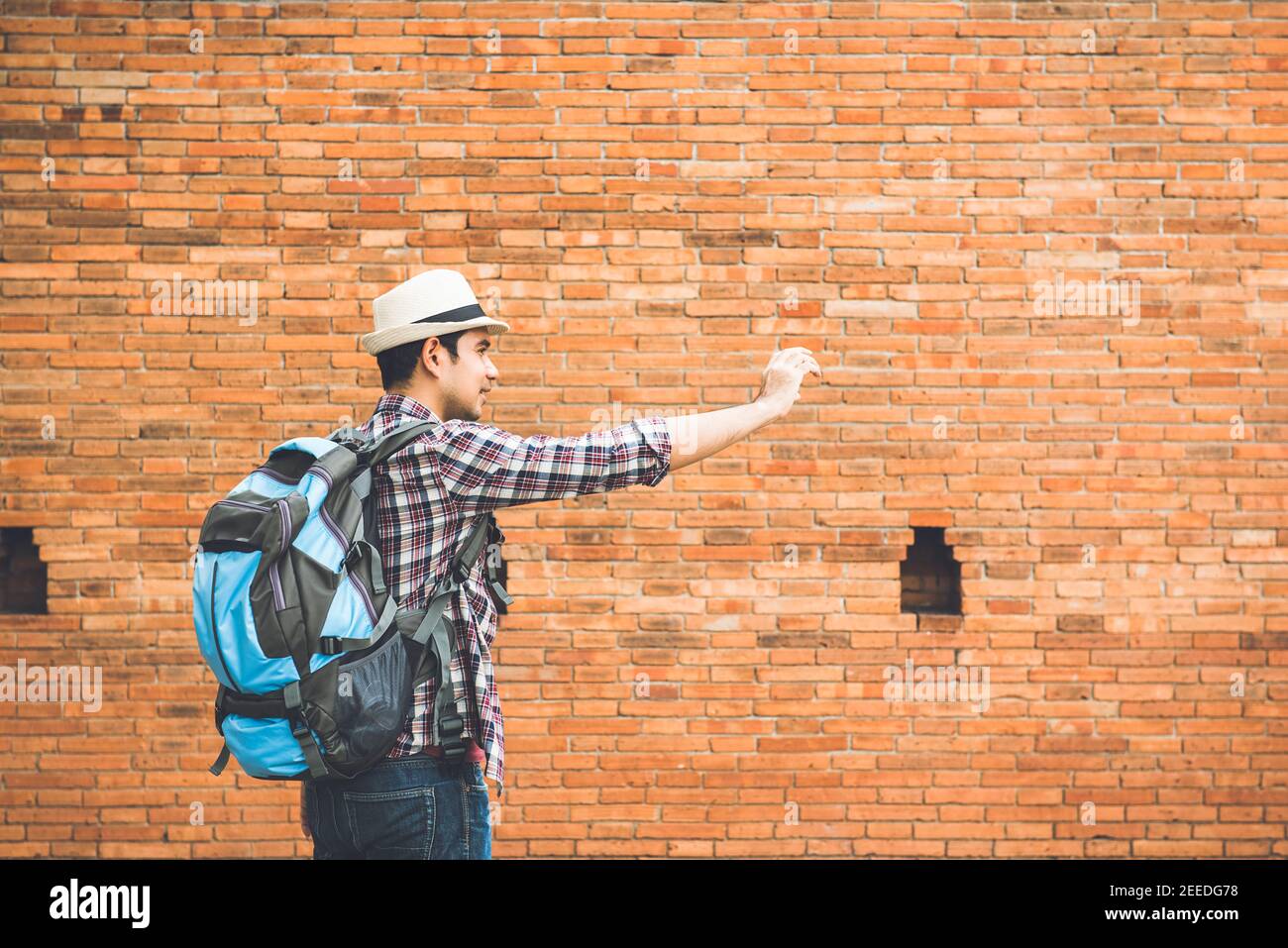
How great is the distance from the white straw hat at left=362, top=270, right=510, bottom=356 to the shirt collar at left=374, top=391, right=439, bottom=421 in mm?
117

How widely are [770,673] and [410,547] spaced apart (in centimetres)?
269

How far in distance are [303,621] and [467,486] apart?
43cm

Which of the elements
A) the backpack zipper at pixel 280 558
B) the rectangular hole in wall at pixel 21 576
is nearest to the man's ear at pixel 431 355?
the backpack zipper at pixel 280 558

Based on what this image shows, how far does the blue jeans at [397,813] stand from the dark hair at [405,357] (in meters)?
0.85

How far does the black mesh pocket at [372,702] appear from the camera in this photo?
193cm

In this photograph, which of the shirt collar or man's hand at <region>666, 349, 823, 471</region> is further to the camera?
the shirt collar

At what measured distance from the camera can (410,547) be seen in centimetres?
208

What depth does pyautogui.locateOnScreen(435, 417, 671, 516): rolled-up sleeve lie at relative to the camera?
6.59ft

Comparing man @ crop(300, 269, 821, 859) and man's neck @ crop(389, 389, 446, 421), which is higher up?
man's neck @ crop(389, 389, 446, 421)

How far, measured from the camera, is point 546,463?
2.02 metres

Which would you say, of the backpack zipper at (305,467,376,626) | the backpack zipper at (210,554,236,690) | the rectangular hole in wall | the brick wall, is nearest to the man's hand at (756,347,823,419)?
the backpack zipper at (305,467,376,626)

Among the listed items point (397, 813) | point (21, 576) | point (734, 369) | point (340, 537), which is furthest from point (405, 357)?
point (21, 576)

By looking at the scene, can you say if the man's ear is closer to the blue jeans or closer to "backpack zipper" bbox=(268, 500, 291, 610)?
"backpack zipper" bbox=(268, 500, 291, 610)

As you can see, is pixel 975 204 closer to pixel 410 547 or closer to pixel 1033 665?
pixel 1033 665
